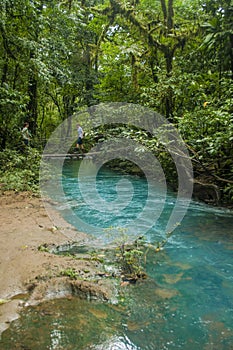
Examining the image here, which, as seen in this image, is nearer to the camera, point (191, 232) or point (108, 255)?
point (108, 255)

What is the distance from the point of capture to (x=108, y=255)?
462cm

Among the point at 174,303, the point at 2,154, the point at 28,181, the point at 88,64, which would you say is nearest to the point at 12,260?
the point at 174,303

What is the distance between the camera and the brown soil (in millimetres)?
→ 3305

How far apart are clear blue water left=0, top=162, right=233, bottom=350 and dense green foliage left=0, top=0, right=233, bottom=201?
2.86 metres

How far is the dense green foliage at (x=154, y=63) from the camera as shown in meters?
7.77

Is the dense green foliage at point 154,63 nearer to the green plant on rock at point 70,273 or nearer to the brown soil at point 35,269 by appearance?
the brown soil at point 35,269

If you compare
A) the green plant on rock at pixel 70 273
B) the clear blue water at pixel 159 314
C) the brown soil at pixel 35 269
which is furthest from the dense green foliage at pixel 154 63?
the green plant on rock at pixel 70 273

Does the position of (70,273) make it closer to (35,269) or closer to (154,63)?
(35,269)

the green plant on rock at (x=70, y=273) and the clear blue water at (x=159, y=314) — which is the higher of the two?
the green plant on rock at (x=70, y=273)

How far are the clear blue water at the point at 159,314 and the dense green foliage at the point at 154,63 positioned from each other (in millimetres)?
2862

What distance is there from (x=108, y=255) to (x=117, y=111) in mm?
9025

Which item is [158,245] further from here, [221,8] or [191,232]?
[221,8]

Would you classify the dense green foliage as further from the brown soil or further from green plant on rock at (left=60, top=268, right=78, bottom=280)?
green plant on rock at (left=60, top=268, right=78, bottom=280)

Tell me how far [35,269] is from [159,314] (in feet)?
5.44
